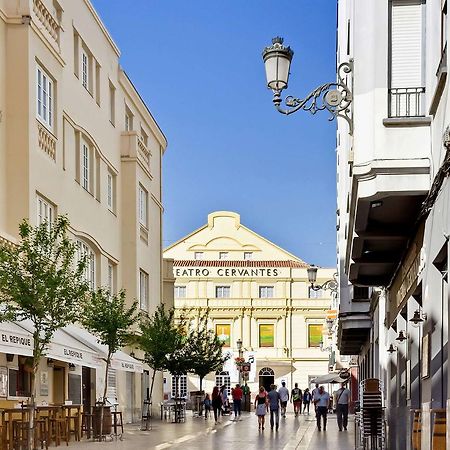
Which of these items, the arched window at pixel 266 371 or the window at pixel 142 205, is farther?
the arched window at pixel 266 371

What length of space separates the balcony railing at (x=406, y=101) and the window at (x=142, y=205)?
1248 inches

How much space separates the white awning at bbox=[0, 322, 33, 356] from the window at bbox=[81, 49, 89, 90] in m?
15.8

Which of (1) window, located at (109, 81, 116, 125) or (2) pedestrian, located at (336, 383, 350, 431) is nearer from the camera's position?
(2) pedestrian, located at (336, 383, 350, 431)

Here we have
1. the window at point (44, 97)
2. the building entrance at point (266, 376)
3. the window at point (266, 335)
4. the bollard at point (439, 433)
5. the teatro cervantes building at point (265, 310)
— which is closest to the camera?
the bollard at point (439, 433)

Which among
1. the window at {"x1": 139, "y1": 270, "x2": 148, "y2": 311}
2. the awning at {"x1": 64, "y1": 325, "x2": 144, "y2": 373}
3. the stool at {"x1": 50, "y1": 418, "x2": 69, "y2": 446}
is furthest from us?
the window at {"x1": 139, "y1": 270, "x2": 148, "y2": 311}

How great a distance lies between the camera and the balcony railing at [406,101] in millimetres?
13586

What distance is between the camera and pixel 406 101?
44.7 ft

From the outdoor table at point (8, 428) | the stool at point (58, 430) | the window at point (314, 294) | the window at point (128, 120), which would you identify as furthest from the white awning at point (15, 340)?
the window at point (314, 294)

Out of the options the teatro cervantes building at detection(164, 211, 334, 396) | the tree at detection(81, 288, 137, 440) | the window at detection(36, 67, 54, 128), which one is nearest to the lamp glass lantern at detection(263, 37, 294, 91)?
the window at detection(36, 67, 54, 128)

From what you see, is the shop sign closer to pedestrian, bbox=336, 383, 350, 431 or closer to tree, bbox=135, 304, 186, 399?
tree, bbox=135, 304, 186, 399

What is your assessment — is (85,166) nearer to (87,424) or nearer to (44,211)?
(44,211)

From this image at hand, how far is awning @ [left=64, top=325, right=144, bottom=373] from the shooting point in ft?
97.5

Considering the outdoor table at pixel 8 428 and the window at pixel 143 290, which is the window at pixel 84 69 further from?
the outdoor table at pixel 8 428

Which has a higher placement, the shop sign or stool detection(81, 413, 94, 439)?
the shop sign
